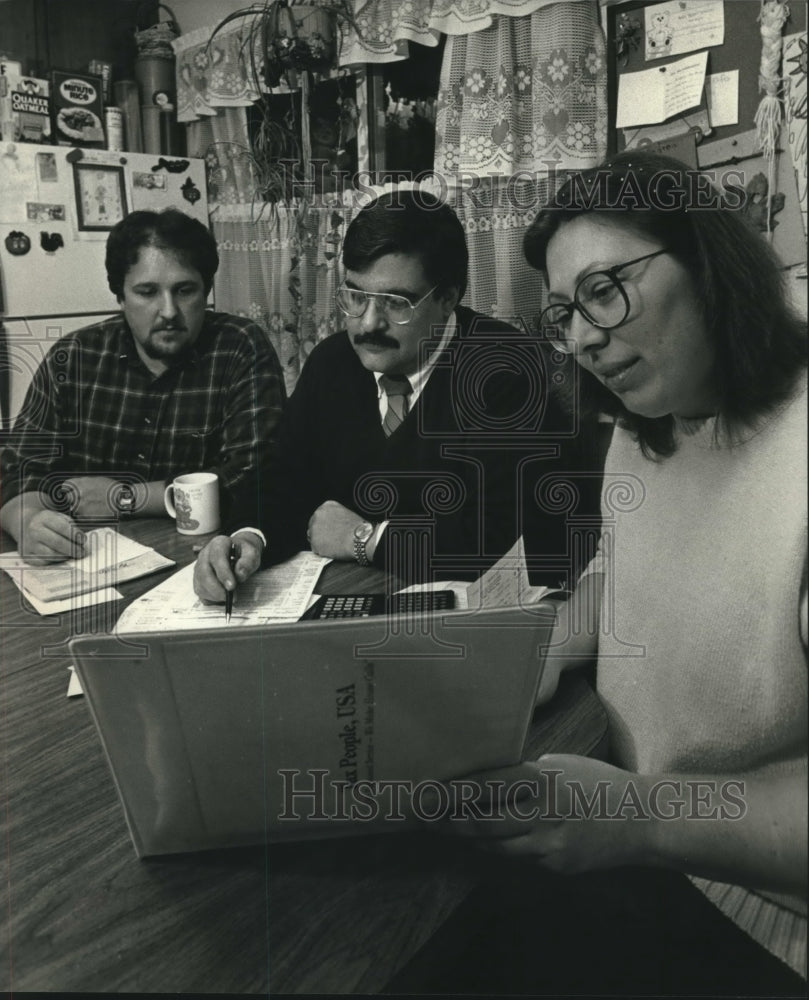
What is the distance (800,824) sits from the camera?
1.66 feet

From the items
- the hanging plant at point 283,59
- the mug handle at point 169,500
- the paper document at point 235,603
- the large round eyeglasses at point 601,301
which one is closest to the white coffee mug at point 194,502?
the mug handle at point 169,500

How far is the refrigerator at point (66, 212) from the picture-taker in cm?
76

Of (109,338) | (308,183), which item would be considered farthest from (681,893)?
(109,338)

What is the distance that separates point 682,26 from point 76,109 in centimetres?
61

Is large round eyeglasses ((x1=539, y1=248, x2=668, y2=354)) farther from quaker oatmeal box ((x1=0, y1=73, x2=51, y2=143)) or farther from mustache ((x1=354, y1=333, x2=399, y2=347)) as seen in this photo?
quaker oatmeal box ((x1=0, y1=73, x2=51, y2=143))

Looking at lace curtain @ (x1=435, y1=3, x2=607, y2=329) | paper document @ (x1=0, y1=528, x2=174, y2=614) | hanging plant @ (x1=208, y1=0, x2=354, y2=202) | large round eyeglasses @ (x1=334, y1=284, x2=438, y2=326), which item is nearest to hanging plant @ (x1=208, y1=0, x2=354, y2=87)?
hanging plant @ (x1=208, y1=0, x2=354, y2=202)

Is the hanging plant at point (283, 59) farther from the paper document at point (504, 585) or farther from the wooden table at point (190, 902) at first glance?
the wooden table at point (190, 902)

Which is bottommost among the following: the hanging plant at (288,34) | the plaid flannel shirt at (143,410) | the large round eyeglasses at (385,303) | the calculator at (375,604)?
the calculator at (375,604)

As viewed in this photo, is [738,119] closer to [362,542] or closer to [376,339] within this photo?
[376,339]

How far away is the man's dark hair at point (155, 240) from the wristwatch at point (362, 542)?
42 centimetres

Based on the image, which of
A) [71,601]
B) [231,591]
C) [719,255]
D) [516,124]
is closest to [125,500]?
[71,601]

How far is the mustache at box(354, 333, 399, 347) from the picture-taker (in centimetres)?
84

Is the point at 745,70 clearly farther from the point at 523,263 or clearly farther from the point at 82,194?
the point at 82,194

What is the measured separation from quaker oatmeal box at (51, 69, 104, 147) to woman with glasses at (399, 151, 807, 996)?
0.50 m
